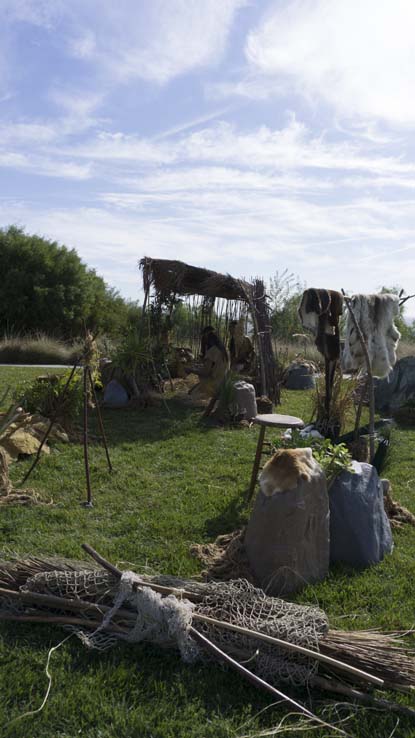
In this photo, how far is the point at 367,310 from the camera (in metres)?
4.98

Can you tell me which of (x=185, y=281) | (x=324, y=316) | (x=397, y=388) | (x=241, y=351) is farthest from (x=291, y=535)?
(x=241, y=351)

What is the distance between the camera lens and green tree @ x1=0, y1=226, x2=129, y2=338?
70.1 ft

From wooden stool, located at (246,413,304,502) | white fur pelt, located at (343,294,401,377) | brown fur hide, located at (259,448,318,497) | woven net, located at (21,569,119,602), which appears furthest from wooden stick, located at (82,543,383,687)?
white fur pelt, located at (343,294,401,377)

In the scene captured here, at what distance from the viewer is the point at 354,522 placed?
3.65 m

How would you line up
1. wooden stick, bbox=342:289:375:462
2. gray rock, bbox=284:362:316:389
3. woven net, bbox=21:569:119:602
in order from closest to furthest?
woven net, bbox=21:569:119:602 < wooden stick, bbox=342:289:375:462 < gray rock, bbox=284:362:316:389

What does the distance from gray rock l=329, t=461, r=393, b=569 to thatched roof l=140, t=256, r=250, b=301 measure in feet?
22.3

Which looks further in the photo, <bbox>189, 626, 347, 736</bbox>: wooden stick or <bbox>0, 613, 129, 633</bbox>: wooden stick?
<bbox>0, 613, 129, 633</bbox>: wooden stick

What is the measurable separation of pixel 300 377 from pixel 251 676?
10169 mm

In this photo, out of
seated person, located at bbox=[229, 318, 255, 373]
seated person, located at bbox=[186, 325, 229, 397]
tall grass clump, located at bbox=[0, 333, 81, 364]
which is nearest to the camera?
seated person, located at bbox=[186, 325, 229, 397]

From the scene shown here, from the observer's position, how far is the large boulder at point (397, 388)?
32.2ft

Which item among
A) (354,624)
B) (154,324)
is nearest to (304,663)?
(354,624)

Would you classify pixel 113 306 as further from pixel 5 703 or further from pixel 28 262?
pixel 5 703

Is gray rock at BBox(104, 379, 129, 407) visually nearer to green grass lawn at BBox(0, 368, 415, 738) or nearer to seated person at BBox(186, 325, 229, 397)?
seated person at BBox(186, 325, 229, 397)

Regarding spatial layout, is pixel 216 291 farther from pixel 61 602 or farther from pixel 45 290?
pixel 45 290
